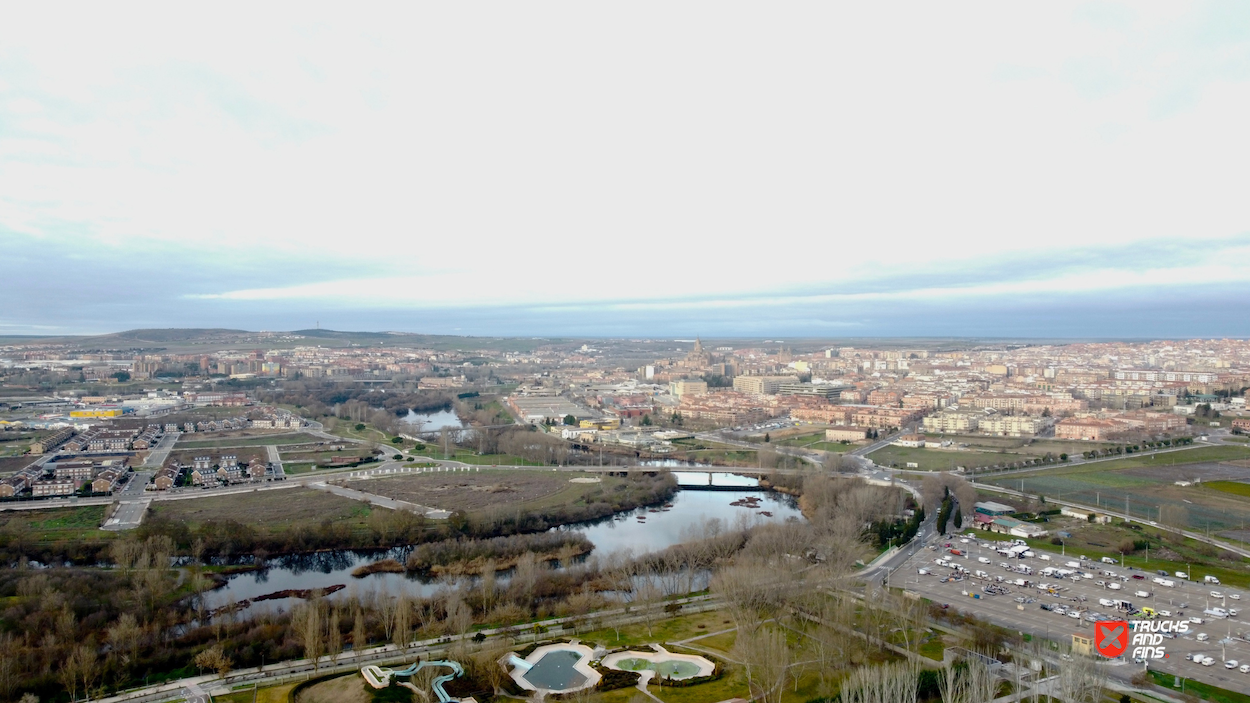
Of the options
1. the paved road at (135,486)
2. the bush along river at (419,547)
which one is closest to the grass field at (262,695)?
the bush along river at (419,547)

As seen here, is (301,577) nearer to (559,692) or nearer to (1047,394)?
(559,692)

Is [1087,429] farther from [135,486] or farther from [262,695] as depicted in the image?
[135,486]

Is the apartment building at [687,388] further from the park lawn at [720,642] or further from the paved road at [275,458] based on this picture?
the park lawn at [720,642]

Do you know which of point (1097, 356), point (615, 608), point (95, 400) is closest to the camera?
point (615, 608)

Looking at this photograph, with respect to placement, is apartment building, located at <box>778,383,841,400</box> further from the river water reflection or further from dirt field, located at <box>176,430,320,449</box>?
dirt field, located at <box>176,430,320,449</box>

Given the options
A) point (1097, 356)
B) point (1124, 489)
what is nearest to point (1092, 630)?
point (1124, 489)

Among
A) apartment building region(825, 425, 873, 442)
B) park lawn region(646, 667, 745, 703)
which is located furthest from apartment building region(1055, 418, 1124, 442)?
park lawn region(646, 667, 745, 703)
